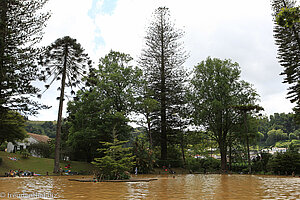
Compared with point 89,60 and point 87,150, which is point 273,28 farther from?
point 87,150

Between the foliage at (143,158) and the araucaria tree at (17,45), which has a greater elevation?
the araucaria tree at (17,45)

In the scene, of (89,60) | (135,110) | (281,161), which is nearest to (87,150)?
(135,110)

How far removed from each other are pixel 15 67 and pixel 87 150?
70.5 feet

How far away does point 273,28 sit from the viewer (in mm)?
31844

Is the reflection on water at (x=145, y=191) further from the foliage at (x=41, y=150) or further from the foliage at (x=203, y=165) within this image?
the foliage at (x=41, y=150)

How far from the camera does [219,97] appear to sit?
34781 mm

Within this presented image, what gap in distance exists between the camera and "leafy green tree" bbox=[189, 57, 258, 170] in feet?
111

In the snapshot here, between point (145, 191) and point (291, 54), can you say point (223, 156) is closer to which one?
point (291, 54)

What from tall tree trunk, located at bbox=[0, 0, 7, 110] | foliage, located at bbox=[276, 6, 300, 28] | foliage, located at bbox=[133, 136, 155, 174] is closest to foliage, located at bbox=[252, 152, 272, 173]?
foliage, located at bbox=[133, 136, 155, 174]

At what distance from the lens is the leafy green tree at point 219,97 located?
33.8m

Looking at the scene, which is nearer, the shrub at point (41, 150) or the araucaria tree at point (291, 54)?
the araucaria tree at point (291, 54)

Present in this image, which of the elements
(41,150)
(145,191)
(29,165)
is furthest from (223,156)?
(41,150)

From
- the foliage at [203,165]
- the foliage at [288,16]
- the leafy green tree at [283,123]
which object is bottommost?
the foliage at [203,165]

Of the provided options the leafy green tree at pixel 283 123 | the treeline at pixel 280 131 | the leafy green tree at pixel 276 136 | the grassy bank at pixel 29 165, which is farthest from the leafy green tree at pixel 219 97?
the leafy green tree at pixel 283 123
